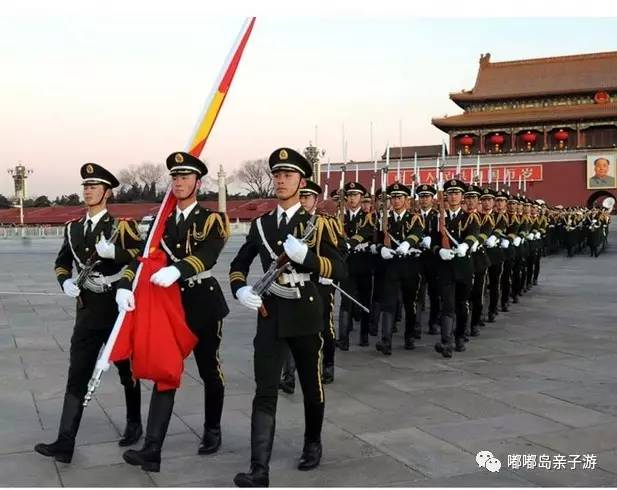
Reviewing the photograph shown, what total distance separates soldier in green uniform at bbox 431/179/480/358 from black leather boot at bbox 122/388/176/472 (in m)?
3.62

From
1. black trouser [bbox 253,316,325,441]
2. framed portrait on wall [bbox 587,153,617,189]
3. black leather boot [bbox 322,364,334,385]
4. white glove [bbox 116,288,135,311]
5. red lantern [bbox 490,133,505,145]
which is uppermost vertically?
red lantern [bbox 490,133,505,145]

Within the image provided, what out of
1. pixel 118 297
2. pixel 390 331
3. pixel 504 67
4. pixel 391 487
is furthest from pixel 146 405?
pixel 504 67

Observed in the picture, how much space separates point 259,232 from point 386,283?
3.40 m

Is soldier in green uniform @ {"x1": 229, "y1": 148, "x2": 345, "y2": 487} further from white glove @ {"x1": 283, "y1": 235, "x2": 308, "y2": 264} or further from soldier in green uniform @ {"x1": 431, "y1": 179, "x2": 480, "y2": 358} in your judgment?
soldier in green uniform @ {"x1": 431, "y1": 179, "x2": 480, "y2": 358}

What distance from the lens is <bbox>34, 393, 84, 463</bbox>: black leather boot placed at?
397 centimetres

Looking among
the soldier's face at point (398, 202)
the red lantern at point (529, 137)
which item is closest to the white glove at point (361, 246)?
the soldier's face at point (398, 202)

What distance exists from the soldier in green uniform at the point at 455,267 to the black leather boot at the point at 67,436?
378 cm

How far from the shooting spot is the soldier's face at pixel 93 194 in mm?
4359

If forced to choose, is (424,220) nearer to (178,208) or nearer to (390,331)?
(390,331)

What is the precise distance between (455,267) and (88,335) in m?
4.01

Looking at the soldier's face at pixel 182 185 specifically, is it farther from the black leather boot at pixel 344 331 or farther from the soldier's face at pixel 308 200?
the black leather boot at pixel 344 331

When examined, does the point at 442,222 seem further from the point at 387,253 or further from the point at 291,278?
the point at 291,278

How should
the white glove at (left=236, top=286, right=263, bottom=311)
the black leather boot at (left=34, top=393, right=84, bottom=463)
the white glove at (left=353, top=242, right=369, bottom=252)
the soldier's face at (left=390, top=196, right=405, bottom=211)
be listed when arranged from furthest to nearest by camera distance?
the white glove at (left=353, top=242, right=369, bottom=252) < the soldier's face at (left=390, top=196, right=405, bottom=211) < the black leather boot at (left=34, top=393, right=84, bottom=463) < the white glove at (left=236, top=286, right=263, bottom=311)

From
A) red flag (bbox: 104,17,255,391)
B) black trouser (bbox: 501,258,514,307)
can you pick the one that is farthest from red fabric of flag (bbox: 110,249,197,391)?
black trouser (bbox: 501,258,514,307)
